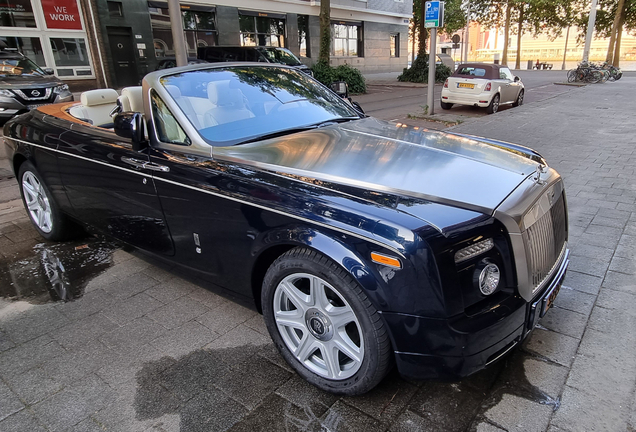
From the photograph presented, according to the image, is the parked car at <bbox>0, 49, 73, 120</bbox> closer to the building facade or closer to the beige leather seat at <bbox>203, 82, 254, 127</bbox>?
the building facade

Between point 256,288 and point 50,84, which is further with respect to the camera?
point 50,84

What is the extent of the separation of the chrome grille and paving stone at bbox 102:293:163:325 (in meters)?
2.55

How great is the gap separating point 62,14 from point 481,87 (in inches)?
642

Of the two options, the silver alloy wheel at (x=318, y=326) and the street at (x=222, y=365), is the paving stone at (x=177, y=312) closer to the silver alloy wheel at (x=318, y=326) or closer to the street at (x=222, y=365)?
the street at (x=222, y=365)

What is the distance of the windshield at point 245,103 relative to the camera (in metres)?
3.01

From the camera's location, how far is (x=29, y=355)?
2.82 metres

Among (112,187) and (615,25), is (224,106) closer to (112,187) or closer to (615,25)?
(112,187)

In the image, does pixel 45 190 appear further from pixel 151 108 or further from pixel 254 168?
pixel 254 168

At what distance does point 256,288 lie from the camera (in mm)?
2688

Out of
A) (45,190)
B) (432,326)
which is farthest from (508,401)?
(45,190)

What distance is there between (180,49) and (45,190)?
5437mm

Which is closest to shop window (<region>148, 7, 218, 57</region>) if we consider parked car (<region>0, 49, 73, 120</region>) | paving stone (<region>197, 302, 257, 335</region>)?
parked car (<region>0, 49, 73, 120</region>)

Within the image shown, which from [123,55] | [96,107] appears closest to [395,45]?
[123,55]

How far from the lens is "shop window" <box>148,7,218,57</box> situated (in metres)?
20.5
